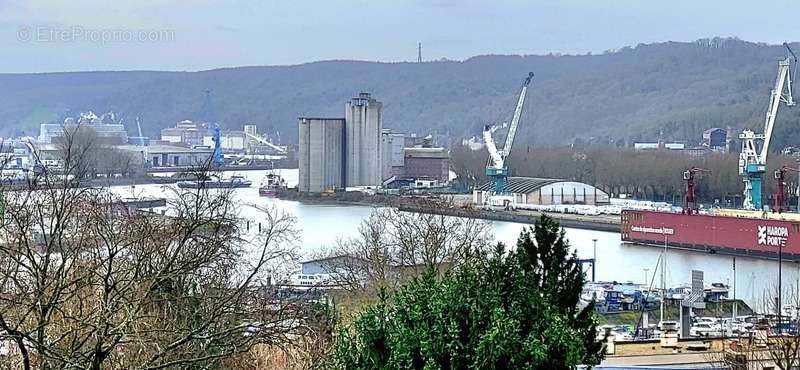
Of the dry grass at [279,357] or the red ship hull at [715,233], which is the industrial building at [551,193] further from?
the dry grass at [279,357]

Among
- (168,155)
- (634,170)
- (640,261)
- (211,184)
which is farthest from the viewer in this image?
(168,155)

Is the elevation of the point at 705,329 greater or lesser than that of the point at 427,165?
lesser

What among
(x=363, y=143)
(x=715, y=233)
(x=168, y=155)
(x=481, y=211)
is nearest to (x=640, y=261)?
(x=715, y=233)

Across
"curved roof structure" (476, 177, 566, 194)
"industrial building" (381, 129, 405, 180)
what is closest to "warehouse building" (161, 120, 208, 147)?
"industrial building" (381, 129, 405, 180)

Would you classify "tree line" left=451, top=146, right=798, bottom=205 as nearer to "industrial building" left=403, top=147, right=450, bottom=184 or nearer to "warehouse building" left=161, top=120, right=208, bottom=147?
"industrial building" left=403, top=147, right=450, bottom=184

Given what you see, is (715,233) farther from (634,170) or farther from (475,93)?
(475,93)

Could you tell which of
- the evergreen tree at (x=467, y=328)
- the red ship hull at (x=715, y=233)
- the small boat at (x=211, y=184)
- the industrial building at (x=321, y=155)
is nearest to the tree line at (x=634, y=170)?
the industrial building at (x=321, y=155)
